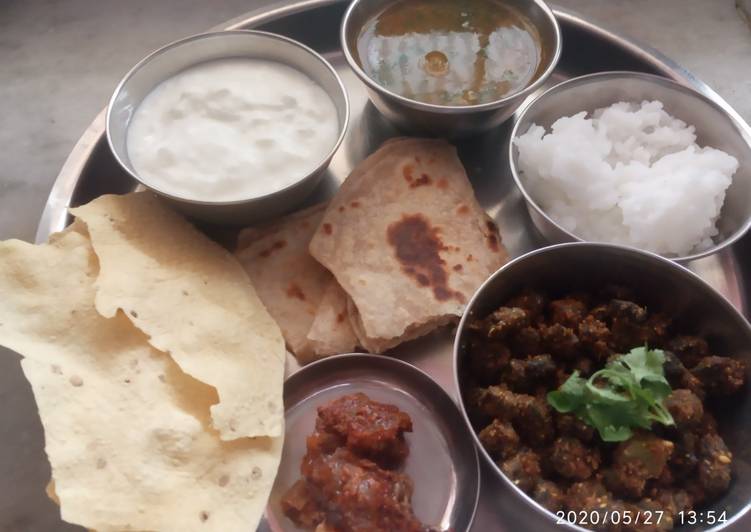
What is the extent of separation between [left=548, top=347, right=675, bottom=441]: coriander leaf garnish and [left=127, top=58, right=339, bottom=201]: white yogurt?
1.02 m

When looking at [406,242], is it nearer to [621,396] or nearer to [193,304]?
[193,304]

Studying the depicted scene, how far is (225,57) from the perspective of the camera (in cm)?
229

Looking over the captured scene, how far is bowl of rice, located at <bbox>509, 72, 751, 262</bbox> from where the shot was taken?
77.9 inches

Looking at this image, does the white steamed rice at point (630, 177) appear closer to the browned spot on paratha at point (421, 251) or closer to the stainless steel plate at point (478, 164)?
the stainless steel plate at point (478, 164)

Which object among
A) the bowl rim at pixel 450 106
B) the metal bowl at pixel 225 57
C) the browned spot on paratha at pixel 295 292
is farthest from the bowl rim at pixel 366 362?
the bowl rim at pixel 450 106

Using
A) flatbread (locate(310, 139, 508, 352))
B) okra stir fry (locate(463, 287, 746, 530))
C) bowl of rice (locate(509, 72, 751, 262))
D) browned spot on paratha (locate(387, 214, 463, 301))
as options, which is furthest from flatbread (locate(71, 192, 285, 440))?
bowl of rice (locate(509, 72, 751, 262))

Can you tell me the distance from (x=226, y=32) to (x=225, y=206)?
2.34 feet

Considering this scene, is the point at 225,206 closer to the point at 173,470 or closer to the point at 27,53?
the point at 173,470

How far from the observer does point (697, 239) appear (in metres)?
2.00

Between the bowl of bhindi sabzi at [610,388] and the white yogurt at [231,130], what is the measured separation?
0.77 metres

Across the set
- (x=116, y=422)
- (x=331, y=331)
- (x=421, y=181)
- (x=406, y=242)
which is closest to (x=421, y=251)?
(x=406, y=242)

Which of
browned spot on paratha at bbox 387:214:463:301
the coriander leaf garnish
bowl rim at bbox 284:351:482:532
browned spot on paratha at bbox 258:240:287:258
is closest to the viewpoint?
the coriander leaf garnish

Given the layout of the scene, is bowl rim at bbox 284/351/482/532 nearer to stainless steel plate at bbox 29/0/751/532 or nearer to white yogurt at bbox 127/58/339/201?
stainless steel plate at bbox 29/0/751/532

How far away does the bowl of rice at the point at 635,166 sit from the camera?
1979 mm
